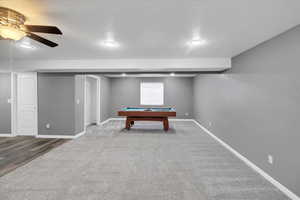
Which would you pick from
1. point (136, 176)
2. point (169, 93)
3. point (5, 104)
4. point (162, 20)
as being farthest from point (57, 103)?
point (169, 93)

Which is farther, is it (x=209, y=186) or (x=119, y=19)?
(x=209, y=186)

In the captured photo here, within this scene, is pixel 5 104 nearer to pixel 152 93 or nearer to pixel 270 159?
pixel 152 93

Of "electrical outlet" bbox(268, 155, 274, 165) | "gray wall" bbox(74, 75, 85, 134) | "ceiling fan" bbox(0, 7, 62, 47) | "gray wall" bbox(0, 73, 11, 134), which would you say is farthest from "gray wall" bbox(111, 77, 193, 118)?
"ceiling fan" bbox(0, 7, 62, 47)

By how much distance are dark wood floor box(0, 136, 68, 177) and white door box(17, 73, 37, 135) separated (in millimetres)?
330

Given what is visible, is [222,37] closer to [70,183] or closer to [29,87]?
[70,183]

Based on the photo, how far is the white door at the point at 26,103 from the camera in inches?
182

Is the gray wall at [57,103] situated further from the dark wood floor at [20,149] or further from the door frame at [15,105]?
the dark wood floor at [20,149]

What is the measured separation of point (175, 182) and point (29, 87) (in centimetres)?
507

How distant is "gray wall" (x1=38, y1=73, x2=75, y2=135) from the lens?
445 centimetres

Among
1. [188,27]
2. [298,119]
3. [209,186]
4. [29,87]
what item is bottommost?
[209,186]

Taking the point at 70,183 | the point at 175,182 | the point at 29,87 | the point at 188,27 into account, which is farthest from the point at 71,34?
the point at 29,87

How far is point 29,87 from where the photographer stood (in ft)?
15.2

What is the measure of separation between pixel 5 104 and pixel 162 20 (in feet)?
18.3

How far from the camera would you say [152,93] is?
757 centimetres
